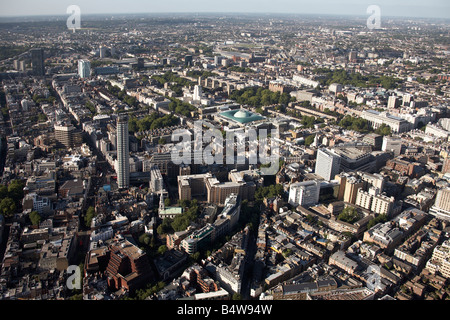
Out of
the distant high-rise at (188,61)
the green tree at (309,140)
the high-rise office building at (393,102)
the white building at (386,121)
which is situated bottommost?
the green tree at (309,140)

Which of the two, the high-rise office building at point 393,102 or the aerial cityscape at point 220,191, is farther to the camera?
the high-rise office building at point 393,102

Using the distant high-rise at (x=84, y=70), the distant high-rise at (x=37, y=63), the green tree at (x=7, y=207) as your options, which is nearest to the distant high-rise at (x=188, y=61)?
the distant high-rise at (x=84, y=70)

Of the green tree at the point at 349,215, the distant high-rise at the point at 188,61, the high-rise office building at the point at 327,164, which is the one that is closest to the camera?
the green tree at the point at 349,215

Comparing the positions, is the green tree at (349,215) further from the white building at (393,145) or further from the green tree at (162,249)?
the white building at (393,145)

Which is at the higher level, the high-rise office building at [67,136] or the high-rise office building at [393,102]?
the high-rise office building at [393,102]

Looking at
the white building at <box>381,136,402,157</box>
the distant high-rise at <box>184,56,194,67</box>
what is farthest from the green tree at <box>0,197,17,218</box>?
the distant high-rise at <box>184,56,194,67</box>

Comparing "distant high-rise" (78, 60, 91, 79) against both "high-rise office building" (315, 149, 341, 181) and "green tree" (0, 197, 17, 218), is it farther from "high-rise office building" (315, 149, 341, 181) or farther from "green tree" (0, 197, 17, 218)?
"high-rise office building" (315, 149, 341, 181)
